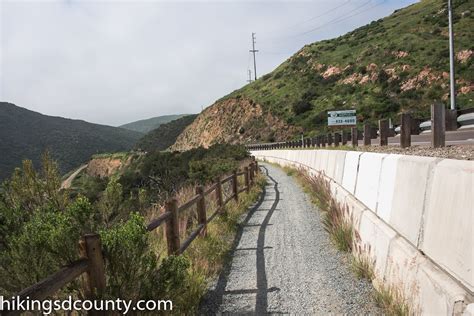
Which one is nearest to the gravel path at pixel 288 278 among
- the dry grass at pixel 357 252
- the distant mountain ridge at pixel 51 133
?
the dry grass at pixel 357 252

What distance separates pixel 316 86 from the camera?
210ft

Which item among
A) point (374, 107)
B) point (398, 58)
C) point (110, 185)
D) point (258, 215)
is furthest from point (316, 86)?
point (110, 185)

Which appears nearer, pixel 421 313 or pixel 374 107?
pixel 421 313

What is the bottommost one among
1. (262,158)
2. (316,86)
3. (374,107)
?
(262,158)

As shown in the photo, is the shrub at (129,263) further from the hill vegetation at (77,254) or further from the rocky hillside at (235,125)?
the rocky hillside at (235,125)

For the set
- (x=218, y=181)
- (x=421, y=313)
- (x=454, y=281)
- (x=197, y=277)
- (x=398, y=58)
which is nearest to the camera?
(x=454, y=281)

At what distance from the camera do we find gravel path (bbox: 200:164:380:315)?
15.6 feet

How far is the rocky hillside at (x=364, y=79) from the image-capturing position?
44250 millimetres

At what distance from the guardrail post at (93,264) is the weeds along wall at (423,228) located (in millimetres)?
2494

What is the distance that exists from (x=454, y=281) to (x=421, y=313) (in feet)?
1.70

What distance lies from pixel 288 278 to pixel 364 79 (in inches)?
2083

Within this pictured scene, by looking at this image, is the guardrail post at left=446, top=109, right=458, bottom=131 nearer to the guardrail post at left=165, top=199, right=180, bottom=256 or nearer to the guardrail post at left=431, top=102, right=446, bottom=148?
the guardrail post at left=431, top=102, right=446, bottom=148

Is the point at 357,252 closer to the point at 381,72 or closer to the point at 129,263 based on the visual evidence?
the point at 129,263

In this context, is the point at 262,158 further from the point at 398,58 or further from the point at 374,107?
the point at 398,58
